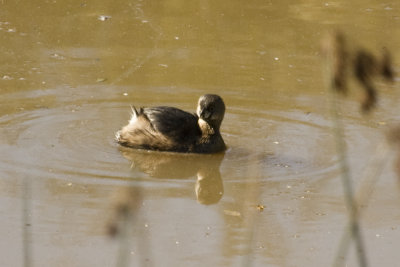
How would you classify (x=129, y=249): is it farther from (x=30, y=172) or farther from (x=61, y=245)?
(x=30, y=172)

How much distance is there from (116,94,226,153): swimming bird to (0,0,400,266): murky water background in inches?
4.0

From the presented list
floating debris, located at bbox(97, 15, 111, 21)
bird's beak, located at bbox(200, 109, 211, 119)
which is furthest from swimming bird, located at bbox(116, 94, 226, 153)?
floating debris, located at bbox(97, 15, 111, 21)

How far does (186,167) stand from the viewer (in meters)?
7.43

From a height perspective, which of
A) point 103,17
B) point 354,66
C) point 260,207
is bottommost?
point 103,17

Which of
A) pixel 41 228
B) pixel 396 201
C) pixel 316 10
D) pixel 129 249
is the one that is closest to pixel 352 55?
pixel 129 249

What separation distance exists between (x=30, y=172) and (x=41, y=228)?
127cm

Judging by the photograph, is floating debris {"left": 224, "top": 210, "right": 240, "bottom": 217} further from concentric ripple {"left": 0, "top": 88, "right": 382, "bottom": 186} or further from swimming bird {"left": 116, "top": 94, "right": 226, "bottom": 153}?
swimming bird {"left": 116, "top": 94, "right": 226, "bottom": 153}

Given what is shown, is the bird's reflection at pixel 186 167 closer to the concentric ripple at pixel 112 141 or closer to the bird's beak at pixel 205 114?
the concentric ripple at pixel 112 141

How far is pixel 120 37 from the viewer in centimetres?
1104

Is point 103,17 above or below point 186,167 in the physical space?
below

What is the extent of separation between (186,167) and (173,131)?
484 mm

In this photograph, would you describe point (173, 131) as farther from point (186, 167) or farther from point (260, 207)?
point (260, 207)

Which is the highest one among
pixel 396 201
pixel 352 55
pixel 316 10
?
pixel 352 55

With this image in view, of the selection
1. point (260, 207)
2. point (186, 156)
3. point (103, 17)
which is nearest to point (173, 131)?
point (186, 156)
